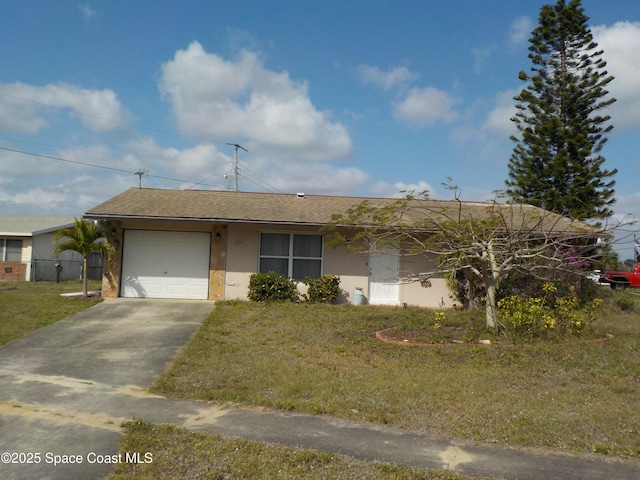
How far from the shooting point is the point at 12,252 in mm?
25250

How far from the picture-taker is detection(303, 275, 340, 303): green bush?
49.2ft

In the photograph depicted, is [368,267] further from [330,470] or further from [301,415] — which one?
[330,470]

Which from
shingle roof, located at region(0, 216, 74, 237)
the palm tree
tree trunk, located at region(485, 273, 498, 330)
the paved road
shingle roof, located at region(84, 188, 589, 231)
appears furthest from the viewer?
shingle roof, located at region(0, 216, 74, 237)

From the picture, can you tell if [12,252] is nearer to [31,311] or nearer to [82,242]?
[82,242]

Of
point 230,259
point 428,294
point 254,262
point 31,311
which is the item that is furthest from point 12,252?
point 428,294

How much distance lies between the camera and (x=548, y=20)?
23.6 meters

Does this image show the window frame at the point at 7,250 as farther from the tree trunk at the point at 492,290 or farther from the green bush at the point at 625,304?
the green bush at the point at 625,304

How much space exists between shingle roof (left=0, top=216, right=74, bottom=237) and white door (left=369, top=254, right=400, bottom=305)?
16917 mm

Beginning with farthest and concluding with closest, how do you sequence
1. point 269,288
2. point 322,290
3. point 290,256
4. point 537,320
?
point 290,256, point 322,290, point 269,288, point 537,320

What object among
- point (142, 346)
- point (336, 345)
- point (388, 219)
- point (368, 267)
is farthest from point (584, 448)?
point (368, 267)

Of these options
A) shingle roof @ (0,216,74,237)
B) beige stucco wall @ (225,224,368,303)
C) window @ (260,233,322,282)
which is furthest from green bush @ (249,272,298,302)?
shingle roof @ (0,216,74,237)

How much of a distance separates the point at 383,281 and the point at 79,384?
10.4m

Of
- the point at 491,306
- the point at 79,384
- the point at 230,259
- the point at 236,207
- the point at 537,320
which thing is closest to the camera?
the point at 79,384

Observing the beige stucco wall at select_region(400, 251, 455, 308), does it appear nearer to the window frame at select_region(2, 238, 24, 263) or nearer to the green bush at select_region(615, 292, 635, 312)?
the green bush at select_region(615, 292, 635, 312)
